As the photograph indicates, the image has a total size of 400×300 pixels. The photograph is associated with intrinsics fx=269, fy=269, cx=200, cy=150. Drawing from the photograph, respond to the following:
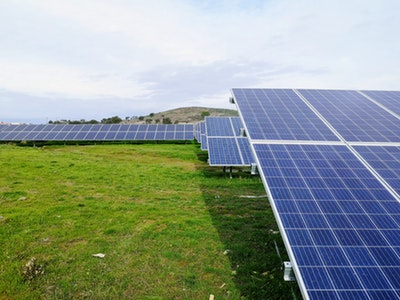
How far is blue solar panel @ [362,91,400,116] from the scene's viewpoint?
42.9 ft

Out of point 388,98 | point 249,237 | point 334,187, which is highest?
point 388,98

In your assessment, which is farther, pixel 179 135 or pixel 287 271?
pixel 179 135

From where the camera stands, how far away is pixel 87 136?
129 feet

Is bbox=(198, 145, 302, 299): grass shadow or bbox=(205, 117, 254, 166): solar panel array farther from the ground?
bbox=(205, 117, 254, 166): solar panel array

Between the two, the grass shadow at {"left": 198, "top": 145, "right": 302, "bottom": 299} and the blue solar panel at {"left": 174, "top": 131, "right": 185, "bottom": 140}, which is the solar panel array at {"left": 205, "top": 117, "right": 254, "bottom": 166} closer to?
the grass shadow at {"left": 198, "top": 145, "right": 302, "bottom": 299}

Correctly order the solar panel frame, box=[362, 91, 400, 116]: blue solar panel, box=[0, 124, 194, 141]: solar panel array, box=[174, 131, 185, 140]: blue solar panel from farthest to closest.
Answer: box=[174, 131, 185, 140]: blue solar panel, box=[0, 124, 194, 141]: solar panel array, the solar panel frame, box=[362, 91, 400, 116]: blue solar panel

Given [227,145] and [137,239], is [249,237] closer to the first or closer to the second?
[137,239]

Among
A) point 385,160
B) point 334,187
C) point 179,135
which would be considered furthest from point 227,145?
point 179,135

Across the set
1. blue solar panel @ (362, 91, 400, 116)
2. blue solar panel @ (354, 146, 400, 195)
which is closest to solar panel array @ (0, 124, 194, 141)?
blue solar panel @ (362, 91, 400, 116)

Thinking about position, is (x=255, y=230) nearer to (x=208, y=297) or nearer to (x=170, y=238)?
(x=170, y=238)

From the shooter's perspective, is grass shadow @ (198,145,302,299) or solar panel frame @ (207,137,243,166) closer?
grass shadow @ (198,145,302,299)

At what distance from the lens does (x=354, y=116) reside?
12.1 meters

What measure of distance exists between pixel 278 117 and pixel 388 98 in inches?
282

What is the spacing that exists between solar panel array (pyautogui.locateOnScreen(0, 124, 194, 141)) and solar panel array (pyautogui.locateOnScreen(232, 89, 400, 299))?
28057mm
